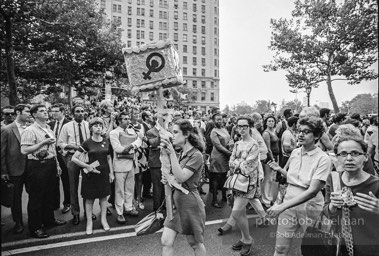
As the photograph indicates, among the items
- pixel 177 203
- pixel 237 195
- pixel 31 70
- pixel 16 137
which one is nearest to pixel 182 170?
pixel 177 203

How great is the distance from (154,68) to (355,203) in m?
2.82

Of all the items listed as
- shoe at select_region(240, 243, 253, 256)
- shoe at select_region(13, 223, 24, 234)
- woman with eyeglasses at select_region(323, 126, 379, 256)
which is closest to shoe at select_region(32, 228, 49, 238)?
shoe at select_region(13, 223, 24, 234)

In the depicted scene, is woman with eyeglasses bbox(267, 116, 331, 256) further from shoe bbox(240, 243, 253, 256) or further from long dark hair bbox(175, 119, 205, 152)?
shoe bbox(240, 243, 253, 256)

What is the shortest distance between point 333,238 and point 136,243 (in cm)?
294

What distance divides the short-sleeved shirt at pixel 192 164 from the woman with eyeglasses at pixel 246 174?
112 cm

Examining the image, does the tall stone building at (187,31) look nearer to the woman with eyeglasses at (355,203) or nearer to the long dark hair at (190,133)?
the long dark hair at (190,133)

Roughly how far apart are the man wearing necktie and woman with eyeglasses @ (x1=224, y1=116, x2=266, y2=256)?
9.45ft

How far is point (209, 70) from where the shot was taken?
82750 mm

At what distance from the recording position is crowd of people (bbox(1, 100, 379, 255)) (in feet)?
7.62

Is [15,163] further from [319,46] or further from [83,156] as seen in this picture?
[319,46]

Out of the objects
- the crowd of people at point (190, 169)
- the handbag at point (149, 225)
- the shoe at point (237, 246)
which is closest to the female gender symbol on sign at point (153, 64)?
the crowd of people at point (190, 169)

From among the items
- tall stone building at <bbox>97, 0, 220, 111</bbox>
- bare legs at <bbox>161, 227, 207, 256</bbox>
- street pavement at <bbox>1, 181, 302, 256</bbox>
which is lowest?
street pavement at <bbox>1, 181, 302, 256</bbox>

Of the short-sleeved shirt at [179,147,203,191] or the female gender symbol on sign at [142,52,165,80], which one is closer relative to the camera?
the short-sleeved shirt at [179,147,203,191]

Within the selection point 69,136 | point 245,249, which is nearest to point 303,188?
point 245,249
